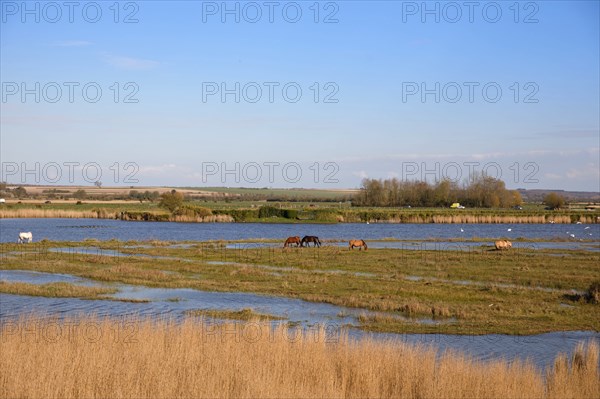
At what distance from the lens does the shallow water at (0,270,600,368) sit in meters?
16.0

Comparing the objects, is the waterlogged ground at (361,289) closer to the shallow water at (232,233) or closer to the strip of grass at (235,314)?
the strip of grass at (235,314)

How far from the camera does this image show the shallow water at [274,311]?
16031 millimetres

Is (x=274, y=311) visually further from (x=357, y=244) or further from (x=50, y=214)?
(x=50, y=214)

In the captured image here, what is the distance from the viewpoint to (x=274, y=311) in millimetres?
20859

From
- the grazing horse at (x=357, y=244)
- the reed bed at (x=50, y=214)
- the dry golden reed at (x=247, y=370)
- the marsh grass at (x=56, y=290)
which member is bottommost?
the marsh grass at (x=56, y=290)

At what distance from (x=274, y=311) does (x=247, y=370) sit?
9.34 metres

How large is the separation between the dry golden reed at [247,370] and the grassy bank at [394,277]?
5.49 metres

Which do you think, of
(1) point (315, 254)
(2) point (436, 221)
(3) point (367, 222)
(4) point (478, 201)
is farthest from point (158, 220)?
(4) point (478, 201)

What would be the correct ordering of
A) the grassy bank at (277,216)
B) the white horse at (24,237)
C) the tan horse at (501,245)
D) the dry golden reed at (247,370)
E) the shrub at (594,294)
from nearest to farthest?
the dry golden reed at (247,370) < the shrub at (594,294) < the tan horse at (501,245) < the white horse at (24,237) < the grassy bank at (277,216)

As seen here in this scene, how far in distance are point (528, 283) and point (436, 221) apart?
211 ft

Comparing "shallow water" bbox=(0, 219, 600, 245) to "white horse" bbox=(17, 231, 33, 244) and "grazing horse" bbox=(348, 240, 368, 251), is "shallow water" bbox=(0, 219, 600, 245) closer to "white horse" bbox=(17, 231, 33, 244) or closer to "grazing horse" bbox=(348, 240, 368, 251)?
"white horse" bbox=(17, 231, 33, 244)

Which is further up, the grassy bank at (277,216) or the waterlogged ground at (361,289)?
the grassy bank at (277,216)

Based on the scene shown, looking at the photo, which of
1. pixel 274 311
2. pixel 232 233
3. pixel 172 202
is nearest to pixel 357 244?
pixel 274 311

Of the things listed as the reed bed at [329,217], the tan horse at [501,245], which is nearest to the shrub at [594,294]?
the tan horse at [501,245]
